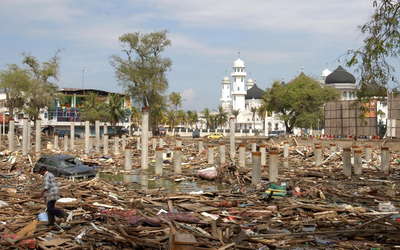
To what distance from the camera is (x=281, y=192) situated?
13844 mm

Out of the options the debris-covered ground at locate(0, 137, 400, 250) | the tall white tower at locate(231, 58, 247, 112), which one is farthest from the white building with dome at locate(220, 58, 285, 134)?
the debris-covered ground at locate(0, 137, 400, 250)

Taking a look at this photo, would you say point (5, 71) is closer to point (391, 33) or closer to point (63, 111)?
point (63, 111)

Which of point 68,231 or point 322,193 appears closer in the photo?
point 68,231

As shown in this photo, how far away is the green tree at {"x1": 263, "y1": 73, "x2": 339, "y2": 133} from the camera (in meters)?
52.1

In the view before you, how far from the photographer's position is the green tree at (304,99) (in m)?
52.1

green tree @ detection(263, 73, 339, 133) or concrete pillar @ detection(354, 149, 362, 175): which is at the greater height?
green tree @ detection(263, 73, 339, 133)

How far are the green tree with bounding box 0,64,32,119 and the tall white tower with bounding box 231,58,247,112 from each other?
6260 cm

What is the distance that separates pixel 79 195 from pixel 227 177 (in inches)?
315

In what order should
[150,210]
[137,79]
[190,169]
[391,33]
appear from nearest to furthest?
[391,33] → [150,210] → [190,169] → [137,79]

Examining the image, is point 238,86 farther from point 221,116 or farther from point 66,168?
point 66,168

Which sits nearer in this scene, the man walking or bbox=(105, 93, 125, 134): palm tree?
the man walking

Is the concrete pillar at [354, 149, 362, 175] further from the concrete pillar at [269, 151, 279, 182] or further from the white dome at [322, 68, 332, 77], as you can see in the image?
the white dome at [322, 68, 332, 77]

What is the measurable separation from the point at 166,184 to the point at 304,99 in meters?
38.2

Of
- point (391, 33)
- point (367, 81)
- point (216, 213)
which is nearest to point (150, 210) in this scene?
point (216, 213)
